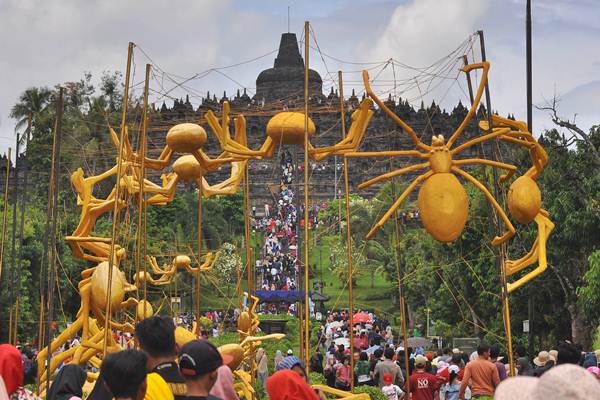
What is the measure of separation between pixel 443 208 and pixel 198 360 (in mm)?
5793

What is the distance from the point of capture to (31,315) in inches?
1453

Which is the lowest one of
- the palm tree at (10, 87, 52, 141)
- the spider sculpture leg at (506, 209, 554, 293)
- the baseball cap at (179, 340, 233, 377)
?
the baseball cap at (179, 340, 233, 377)

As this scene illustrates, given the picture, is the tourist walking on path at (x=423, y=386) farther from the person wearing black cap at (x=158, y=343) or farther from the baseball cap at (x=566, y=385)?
the baseball cap at (x=566, y=385)

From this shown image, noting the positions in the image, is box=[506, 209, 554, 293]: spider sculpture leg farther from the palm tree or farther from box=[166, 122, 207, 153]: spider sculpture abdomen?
the palm tree

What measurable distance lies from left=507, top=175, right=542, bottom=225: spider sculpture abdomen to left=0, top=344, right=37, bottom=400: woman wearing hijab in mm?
6545

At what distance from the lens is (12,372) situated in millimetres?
6855

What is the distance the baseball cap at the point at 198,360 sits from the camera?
6.04 m

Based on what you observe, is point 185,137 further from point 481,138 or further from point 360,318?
point 360,318

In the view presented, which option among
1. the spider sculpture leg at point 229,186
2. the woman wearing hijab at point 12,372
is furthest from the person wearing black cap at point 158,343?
the spider sculpture leg at point 229,186

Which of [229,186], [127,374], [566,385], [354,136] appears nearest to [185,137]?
[354,136]

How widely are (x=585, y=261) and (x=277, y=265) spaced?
2904cm

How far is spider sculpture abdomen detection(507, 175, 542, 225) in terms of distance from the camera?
1226 cm

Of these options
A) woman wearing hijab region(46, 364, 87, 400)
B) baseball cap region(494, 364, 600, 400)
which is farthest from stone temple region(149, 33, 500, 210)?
baseball cap region(494, 364, 600, 400)

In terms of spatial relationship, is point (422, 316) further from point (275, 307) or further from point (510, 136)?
point (510, 136)
